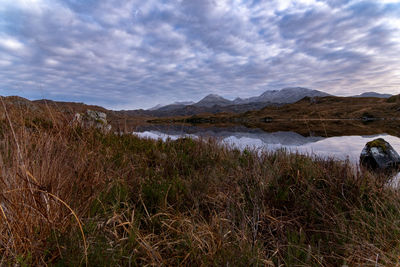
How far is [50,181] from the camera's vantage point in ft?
6.46

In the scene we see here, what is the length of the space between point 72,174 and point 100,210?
0.48m

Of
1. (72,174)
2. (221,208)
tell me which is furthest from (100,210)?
(221,208)

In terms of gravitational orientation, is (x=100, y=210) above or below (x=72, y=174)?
below

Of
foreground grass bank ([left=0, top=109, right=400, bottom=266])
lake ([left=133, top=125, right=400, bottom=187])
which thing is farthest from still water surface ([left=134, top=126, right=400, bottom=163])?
foreground grass bank ([left=0, top=109, right=400, bottom=266])

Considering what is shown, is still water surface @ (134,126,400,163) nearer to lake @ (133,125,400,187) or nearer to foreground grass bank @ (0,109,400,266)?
lake @ (133,125,400,187)

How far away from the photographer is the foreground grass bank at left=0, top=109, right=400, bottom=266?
1.63 m

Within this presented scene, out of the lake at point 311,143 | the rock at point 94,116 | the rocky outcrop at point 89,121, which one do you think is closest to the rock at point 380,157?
the lake at point 311,143

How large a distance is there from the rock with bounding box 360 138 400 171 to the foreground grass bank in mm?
2996

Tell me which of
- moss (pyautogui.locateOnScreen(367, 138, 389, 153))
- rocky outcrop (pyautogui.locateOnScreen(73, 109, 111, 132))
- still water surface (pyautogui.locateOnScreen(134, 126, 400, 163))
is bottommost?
still water surface (pyautogui.locateOnScreen(134, 126, 400, 163))

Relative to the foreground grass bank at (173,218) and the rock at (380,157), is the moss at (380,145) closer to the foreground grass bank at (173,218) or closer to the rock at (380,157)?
the rock at (380,157)

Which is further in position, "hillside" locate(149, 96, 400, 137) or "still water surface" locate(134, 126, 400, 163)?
"hillside" locate(149, 96, 400, 137)

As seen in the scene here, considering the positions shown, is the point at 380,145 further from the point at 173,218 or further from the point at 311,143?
the point at 173,218

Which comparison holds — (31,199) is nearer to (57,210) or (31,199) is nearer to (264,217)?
(57,210)

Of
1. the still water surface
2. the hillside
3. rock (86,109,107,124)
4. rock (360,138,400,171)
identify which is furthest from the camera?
the hillside
